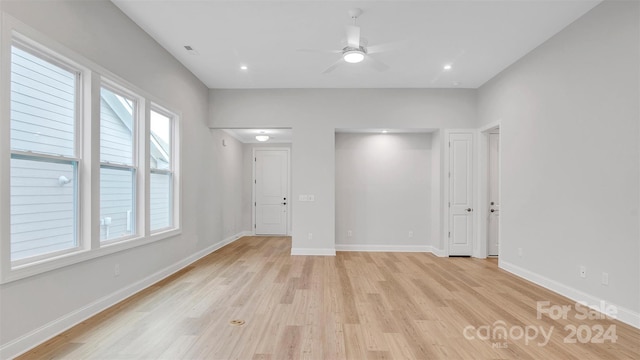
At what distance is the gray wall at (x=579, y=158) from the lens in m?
2.78

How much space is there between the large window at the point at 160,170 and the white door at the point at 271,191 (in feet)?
12.0

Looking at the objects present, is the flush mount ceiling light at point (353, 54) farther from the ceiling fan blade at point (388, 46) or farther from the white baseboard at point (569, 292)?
the white baseboard at point (569, 292)

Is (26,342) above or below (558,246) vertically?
below

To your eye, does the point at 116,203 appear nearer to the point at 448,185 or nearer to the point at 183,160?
the point at 183,160

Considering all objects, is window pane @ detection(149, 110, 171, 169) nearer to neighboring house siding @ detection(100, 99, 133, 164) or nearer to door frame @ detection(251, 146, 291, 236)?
neighboring house siding @ detection(100, 99, 133, 164)

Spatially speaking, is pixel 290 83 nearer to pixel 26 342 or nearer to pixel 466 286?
pixel 466 286

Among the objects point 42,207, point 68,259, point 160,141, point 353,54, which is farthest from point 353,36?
point 68,259

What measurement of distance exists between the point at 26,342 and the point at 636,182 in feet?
17.2

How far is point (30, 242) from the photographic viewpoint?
236 cm

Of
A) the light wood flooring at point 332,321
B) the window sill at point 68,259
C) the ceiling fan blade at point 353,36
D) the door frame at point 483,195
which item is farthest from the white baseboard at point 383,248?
the ceiling fan blade at point 353,36

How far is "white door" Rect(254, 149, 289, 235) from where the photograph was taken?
26.5 ft

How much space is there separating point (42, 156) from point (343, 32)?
3244mm

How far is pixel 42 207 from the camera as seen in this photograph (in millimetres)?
2453

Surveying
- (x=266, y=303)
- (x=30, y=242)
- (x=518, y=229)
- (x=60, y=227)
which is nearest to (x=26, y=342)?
(x=30, y=242)
